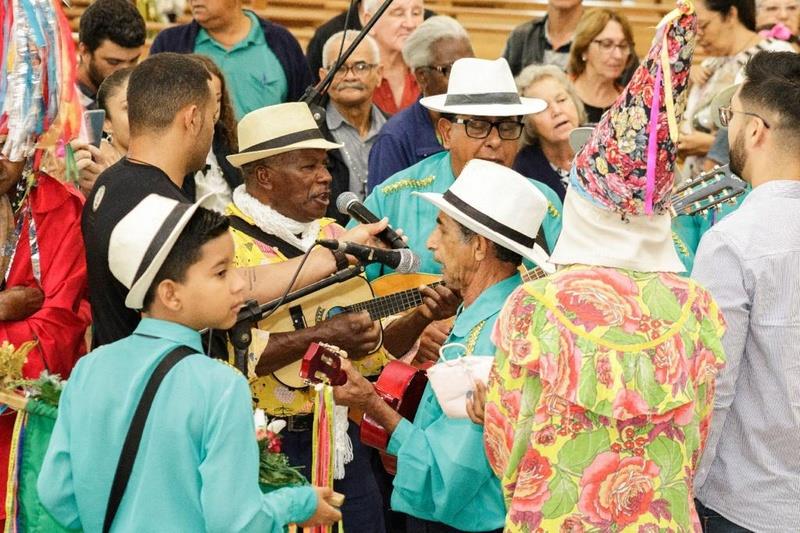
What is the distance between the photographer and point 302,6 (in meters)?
9.91

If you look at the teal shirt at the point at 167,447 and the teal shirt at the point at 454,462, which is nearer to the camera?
the teal shirt at the point at 167,447

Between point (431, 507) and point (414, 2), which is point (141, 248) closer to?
point (431, 507)

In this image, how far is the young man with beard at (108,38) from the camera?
5789 mm

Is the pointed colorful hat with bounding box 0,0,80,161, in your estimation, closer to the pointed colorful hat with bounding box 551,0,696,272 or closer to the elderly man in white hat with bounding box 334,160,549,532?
the elderly man in white hat with bounding box 334,160,549,532

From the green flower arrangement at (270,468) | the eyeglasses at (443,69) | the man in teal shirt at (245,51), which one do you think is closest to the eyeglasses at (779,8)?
the eyeglasses at (443,69)

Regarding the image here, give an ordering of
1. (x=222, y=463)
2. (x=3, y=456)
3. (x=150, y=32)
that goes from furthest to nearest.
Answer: (x=150, y=32) → (x=3, y=456) → (x=222, y=463)

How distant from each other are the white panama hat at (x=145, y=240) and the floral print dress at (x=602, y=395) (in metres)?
0.80

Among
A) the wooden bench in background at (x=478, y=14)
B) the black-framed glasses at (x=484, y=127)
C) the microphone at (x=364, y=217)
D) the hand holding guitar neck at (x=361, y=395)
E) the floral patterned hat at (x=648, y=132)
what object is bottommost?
the wooden bench in background at (x=478, y=14)

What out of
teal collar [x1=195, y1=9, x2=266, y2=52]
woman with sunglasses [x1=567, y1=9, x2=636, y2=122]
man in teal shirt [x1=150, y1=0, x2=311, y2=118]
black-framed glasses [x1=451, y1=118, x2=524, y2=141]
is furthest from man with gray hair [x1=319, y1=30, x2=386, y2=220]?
black-framed glasses [x1=451, y1=118, x2=524, y2=141]

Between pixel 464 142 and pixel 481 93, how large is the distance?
0.20 meters

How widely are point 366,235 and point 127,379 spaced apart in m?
1.49

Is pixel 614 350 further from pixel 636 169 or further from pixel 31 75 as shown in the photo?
pixel 31 75

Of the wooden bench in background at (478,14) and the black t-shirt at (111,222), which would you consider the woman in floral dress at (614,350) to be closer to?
the black t-shirt at (111,222)

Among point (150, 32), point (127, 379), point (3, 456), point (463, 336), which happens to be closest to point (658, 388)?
point (463, 336)
